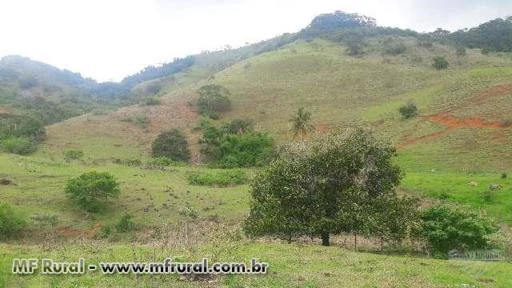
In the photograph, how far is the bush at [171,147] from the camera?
7838 cm

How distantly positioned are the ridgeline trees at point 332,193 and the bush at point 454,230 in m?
1.23

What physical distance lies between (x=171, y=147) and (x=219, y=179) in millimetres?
20791

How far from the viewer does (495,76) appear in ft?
298

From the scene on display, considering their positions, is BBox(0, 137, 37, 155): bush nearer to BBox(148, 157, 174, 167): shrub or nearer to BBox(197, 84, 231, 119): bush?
BBox(148, 157, 174, 167): shrub

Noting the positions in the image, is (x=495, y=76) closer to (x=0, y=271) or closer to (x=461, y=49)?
→ (x=461, y=49)

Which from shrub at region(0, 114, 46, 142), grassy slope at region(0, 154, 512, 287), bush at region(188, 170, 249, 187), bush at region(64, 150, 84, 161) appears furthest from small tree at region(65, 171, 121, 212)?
shrub at region(0, 114, 46, 142)

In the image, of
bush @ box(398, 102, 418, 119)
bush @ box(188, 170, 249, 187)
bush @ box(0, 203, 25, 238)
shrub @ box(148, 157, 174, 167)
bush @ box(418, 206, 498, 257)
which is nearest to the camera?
bush @ box(418, 206, 498, 257)

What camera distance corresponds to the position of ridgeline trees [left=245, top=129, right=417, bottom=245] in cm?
2894

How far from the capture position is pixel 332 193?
101ft

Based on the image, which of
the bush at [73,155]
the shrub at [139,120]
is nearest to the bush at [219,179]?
the bush at [73,155]

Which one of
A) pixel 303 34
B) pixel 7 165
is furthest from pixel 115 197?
pixel 303 34

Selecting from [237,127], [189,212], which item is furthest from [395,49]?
[189,212]

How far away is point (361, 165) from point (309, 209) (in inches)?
161

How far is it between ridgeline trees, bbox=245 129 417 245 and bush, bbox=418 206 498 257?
1233 millimetres
